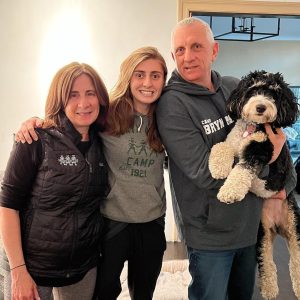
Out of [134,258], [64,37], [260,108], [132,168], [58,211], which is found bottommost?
[134,258]

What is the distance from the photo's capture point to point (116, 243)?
149 cm

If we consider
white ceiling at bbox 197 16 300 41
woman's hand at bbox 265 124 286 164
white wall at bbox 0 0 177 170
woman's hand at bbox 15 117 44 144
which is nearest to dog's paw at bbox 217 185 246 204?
woman's hand at bbox 265 124 286 164

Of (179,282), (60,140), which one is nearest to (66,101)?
(60,140)

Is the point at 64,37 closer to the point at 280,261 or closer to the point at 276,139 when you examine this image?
the point at 276,139

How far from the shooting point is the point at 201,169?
4.37ft

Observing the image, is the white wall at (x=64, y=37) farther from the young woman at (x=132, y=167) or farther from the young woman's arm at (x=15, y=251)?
the young woman's arm at (x=15, y=251)

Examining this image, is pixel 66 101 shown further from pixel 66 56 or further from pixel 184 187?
pixel 66 56

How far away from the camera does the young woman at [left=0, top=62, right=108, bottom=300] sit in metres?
1.26

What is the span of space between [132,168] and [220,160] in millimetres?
382

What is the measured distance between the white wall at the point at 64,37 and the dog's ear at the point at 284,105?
190 cm


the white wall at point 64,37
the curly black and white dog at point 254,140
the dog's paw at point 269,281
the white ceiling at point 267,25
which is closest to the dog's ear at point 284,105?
the curly black and white dog at point 254,140

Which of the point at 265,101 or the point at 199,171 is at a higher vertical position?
the point at 265,101

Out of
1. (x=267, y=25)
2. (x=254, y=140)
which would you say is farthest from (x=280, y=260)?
(x=267, y=25)

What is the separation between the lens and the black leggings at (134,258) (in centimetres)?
149
